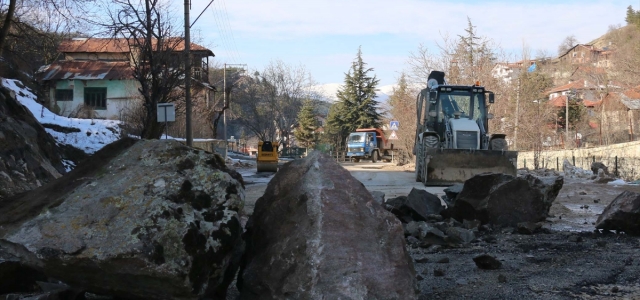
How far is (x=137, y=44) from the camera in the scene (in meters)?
21.9

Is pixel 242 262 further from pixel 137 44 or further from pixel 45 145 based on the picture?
pixel 137 44

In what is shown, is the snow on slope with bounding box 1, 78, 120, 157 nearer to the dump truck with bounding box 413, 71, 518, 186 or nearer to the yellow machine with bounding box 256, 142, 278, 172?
the yellow machine with bounding box 256, 142, 278, 172

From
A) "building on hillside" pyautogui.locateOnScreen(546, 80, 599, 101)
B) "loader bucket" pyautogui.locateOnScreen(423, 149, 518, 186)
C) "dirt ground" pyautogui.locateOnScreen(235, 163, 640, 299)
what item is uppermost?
"building on hillside" pyautogui.locateOnScreen(546, 80, 599, 101)

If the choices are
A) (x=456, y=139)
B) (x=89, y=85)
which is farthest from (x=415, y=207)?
(x=89, y=85)

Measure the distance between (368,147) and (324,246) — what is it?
1911 inches

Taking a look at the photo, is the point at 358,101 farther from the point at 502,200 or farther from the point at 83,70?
the point at 502,200

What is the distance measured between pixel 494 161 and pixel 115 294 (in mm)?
14287

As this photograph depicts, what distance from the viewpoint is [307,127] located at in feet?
240

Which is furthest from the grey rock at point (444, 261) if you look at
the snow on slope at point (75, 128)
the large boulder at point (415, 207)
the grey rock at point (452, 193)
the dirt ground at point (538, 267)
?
the snow on slope at point (75, 128)

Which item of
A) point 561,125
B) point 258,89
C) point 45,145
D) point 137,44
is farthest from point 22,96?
point 561,125

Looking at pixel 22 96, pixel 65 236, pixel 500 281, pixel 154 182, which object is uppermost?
pixel 22 96

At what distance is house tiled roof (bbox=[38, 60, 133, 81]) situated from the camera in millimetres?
44969

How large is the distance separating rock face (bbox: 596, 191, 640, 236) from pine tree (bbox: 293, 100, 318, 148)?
63.5m

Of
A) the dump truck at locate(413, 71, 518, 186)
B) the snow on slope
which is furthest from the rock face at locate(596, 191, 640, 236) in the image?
the snow on slope
